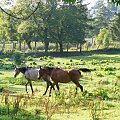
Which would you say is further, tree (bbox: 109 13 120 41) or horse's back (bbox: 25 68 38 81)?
tree (bbox: 109 13 120 41)

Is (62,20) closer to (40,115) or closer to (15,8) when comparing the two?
(15,8)

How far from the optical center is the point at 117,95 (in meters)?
14.9

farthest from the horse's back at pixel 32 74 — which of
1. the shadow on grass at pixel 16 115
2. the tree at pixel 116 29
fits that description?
the tree at pixel 116 29

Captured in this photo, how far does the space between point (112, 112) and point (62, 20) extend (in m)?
44.4

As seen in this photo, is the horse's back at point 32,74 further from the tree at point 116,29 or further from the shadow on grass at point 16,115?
the tree at point 116,29

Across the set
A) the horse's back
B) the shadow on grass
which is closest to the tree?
the horse's back

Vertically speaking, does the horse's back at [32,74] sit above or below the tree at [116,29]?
below

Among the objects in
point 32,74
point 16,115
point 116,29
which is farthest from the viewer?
point 116,29

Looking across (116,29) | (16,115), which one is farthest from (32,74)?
(116,29)

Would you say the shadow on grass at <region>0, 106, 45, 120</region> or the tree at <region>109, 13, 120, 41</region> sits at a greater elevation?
the tree at <region>109, 13, 120, 41</region>

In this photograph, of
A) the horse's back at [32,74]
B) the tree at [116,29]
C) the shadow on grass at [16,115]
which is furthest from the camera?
the tree at [116,29]

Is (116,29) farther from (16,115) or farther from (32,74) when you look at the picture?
(16,115)

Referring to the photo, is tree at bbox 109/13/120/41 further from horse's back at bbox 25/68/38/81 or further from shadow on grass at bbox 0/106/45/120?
shadow on grass at bbox 0/106/45/120

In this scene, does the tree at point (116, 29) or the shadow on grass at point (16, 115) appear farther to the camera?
the tree at point (116, 29)
